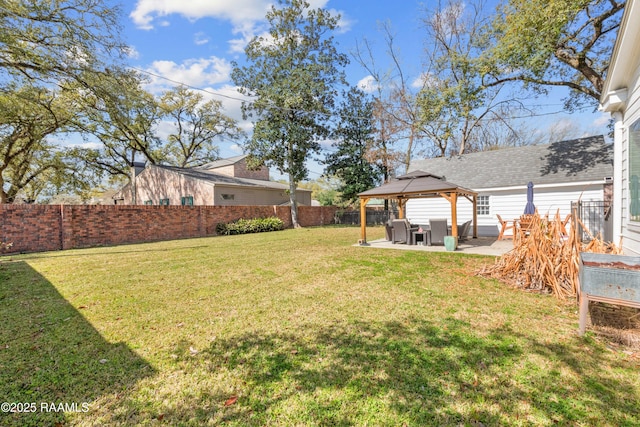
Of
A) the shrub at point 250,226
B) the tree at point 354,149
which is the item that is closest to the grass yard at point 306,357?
the shrub at point 250,226

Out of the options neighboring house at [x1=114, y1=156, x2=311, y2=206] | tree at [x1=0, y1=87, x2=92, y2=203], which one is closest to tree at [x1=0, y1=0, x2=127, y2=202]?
tree at [x1=0, y1=87, x2=92, y2=203]

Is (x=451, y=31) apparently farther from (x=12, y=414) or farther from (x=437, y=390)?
(x=12, y=414)

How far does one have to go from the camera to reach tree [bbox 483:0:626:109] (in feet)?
30.6

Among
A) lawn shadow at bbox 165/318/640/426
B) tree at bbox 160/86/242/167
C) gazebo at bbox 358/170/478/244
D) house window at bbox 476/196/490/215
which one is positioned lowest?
lawn shadow at bbox 165/318/640/426

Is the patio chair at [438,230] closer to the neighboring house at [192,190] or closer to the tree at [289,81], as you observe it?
the tree at [289,81]

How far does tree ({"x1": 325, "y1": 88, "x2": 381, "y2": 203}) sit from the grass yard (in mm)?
18735

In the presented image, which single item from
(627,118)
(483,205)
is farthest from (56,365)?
(483,205)

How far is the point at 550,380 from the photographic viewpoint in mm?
2328

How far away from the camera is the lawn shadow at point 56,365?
212cm

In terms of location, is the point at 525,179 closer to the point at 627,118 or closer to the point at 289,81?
the point at 627,118

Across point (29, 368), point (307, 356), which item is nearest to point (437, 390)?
point (307, 356)

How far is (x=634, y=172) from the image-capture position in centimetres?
429

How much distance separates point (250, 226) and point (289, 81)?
976 cm

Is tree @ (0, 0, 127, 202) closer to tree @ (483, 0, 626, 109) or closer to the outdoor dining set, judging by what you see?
the outdoor dining set
